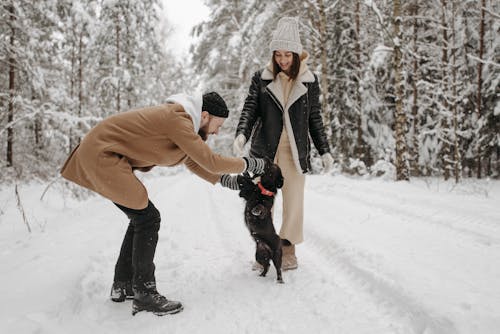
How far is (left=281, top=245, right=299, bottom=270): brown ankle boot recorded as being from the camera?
3.39 m

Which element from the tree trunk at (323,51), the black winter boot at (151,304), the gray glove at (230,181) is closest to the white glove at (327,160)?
the gray glove at (230,181)

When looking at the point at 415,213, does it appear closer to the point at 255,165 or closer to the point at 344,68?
the point at 255,165

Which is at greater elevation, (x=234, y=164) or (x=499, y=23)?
(x=499, y=23)

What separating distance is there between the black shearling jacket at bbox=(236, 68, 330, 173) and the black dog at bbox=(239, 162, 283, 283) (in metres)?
0.42

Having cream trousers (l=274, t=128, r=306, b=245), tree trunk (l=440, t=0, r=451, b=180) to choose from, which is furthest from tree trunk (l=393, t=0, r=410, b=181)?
cream trousers (l=274, t=128, r=306, b=245)

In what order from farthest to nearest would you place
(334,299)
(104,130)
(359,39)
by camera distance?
1. (359,39)
2. (334,299)
3. (104,130)

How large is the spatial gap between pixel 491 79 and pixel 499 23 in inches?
72.8

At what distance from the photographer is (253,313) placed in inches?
98.7

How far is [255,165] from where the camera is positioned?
2.94 m

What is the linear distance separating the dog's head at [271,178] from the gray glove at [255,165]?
0.22ft

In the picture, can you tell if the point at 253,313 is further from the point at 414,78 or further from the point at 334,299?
the point at 414,78

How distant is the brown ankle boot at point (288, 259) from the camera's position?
134 inches

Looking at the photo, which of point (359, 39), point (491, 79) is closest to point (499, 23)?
point (491, 79)

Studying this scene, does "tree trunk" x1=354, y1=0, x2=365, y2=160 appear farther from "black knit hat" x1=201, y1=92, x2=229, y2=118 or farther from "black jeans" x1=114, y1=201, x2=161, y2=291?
"black jeans" x1=114, y1=201, x2=161, y2=291
